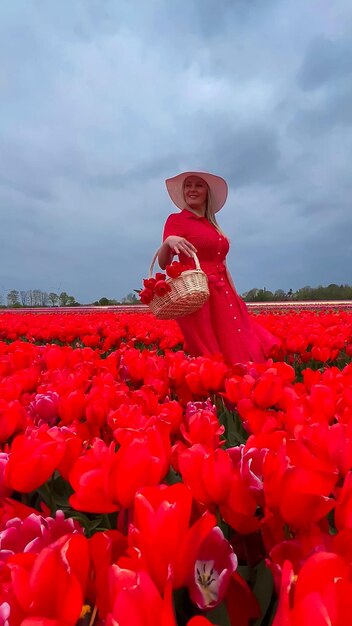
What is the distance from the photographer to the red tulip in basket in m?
4.04

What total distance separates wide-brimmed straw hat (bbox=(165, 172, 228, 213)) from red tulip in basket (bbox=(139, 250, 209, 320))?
1570 mm

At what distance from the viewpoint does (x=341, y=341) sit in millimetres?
4016

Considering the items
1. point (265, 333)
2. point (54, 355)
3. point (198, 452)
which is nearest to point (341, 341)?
point (265, 333)

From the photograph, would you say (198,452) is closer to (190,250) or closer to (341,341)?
(341,341)

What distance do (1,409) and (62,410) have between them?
0.71 feet

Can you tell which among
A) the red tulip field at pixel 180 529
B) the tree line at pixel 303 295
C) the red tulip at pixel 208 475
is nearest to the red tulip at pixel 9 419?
the red tulip field at pixel 180 529

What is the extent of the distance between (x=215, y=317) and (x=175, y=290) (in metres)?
1.18

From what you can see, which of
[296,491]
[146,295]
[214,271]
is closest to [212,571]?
[296,491]

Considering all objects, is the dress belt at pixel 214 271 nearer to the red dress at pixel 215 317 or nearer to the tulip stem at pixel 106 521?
the red dress at pixel 215 317

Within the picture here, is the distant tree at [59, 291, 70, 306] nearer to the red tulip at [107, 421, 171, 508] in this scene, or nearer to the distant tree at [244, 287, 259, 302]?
the distant tree at [244, 287, 259, 302]

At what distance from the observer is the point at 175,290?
4094 millimetres

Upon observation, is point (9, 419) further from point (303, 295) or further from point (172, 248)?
point (303, 295)

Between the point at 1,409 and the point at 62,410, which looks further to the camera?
the point at 62,410

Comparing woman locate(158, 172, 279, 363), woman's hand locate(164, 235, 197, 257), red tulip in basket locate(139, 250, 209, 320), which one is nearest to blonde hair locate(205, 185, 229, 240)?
woman locate(158, 172, 279, 363)
